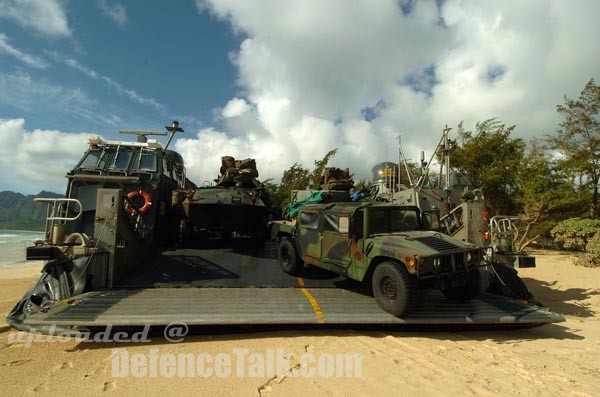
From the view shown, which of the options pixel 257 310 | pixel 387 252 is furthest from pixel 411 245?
pixel 257 310

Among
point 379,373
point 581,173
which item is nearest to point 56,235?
point 379,373

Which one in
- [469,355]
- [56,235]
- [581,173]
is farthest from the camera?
[581,173]

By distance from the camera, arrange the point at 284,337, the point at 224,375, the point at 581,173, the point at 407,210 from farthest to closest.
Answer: the point at 581,173
the point at 407,210
the point at 284,337
the point at 224,375

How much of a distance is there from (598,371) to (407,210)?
10.4ft

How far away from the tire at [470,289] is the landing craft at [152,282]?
12 centimetres

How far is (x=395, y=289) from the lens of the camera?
4.83 m

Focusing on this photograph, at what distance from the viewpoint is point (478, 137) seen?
64.8ft

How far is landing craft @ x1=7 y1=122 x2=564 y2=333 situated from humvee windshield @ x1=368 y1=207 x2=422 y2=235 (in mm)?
376

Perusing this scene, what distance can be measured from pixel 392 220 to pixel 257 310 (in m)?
2.65

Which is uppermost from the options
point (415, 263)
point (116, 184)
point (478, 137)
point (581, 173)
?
point (478, 137)

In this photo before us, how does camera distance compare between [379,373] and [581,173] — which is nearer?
[379,373]

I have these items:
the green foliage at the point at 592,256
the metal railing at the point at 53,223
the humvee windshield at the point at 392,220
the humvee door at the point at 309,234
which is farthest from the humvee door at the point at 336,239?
the green foliage at the point at 592,256

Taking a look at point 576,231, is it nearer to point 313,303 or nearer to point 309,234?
point 309,234

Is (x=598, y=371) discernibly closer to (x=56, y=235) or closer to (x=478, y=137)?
(x=56, y=235)
